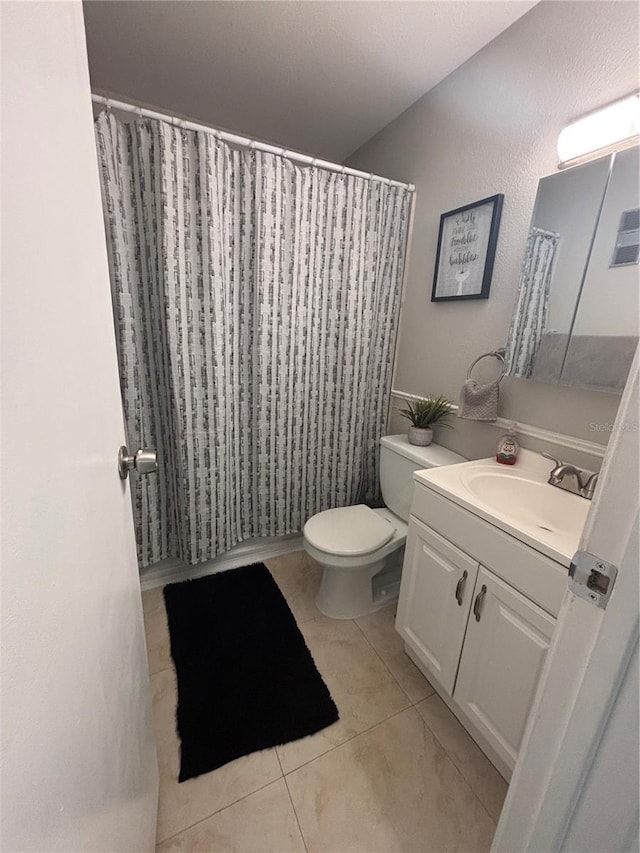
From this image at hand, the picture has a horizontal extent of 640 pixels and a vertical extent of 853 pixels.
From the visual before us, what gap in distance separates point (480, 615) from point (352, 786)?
0.63 m

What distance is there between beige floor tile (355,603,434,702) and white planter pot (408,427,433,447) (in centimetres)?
81

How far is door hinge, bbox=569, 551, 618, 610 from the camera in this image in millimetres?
441

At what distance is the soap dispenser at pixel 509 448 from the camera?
129 centimetres

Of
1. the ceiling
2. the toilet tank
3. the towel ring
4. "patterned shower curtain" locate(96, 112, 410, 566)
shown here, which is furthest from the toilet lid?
the ceiling

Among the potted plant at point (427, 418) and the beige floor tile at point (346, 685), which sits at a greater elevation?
the potted plant at point (427, 418)

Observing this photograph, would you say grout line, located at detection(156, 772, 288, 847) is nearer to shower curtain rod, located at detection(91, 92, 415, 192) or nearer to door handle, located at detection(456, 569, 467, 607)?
door handle, located at detection(456, 569, 467, 607)

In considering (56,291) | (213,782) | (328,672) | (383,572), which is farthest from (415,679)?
(56,291)

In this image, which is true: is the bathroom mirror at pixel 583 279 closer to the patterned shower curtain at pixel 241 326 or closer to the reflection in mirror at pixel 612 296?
the reflection in mirror at pixel 612 296

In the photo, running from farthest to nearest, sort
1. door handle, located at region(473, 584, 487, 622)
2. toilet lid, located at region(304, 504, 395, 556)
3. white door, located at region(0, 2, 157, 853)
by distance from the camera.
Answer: toilet lid, located at region(304, 504, 395, 556), door handle, located at region(473, 584, 487, 622), white door, located at region(0, 2, 157, 853)

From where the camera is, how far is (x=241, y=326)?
159 centimetres

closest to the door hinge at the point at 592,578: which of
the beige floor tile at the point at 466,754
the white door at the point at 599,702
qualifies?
the white door at the point at 599,702

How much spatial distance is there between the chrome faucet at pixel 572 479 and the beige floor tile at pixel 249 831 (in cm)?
125

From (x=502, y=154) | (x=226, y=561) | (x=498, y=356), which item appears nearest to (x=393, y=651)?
(x=226, y=561)

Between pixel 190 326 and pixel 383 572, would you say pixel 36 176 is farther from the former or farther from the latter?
pixel 383 572
